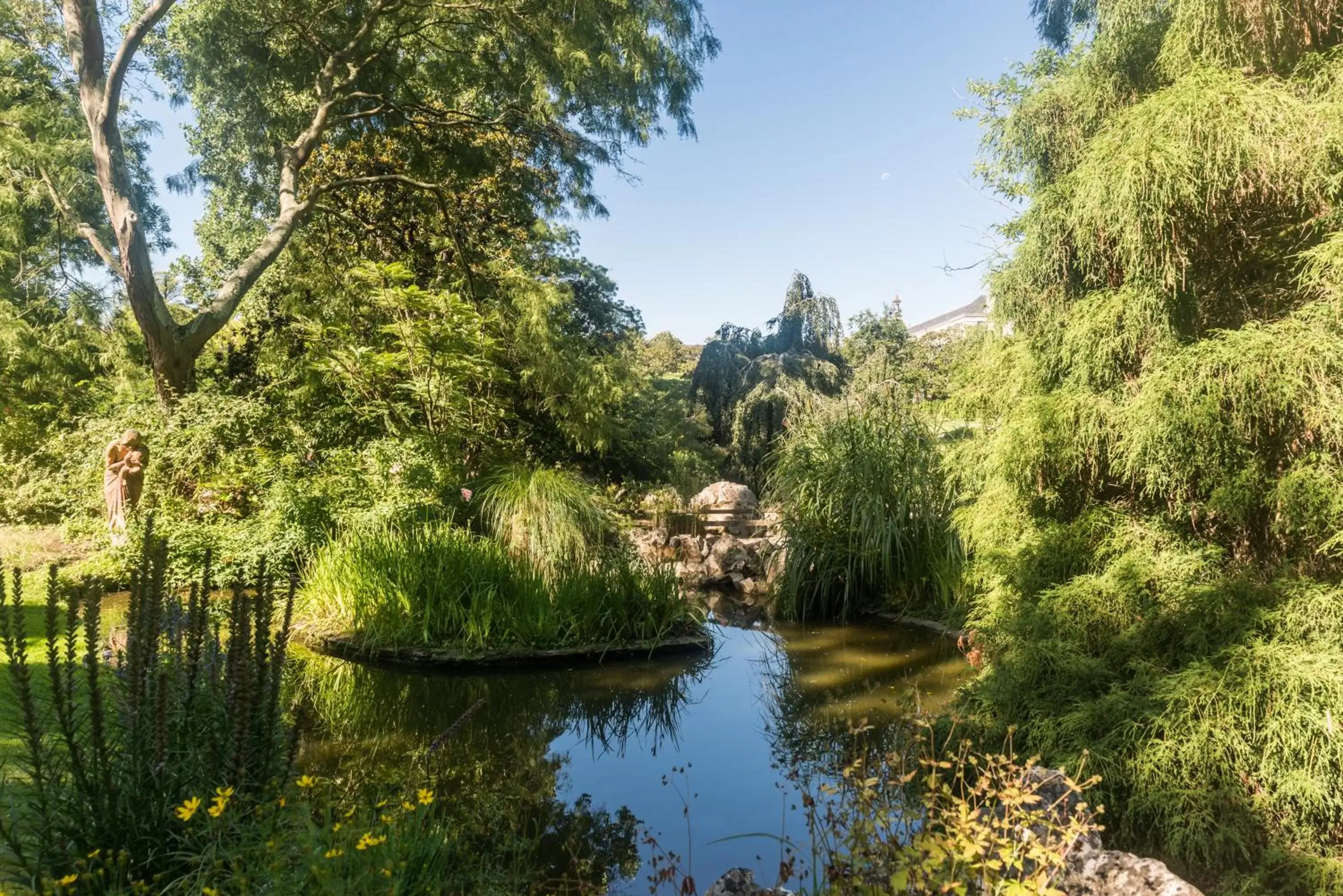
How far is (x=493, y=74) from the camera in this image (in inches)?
390

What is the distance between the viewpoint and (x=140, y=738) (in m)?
2.06

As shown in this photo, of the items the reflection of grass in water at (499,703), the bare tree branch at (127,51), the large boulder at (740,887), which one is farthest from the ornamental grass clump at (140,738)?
the bare tree branch at (127,51)

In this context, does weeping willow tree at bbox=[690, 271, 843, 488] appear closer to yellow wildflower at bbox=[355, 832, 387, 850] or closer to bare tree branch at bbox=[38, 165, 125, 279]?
bare tree branch at bbox=[38, 165, 125, 279]

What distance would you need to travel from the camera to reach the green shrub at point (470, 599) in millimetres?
5641

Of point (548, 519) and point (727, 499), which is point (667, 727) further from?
point (727, 499)

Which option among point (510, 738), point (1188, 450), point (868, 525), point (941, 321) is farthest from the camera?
point (941, 321)

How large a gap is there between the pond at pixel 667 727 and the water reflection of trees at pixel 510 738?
1cm

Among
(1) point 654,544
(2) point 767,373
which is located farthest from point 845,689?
(2) point 767,373

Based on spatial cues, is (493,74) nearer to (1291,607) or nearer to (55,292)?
(1291,607)

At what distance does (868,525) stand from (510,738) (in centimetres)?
389

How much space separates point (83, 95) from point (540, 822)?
9.00 meters

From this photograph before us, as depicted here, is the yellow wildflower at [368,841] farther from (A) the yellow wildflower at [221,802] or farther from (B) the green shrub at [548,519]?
(B) the green shrub at [548,519]

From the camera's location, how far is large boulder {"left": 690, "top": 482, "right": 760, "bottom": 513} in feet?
42.2

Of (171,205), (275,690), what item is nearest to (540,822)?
(275,690)
